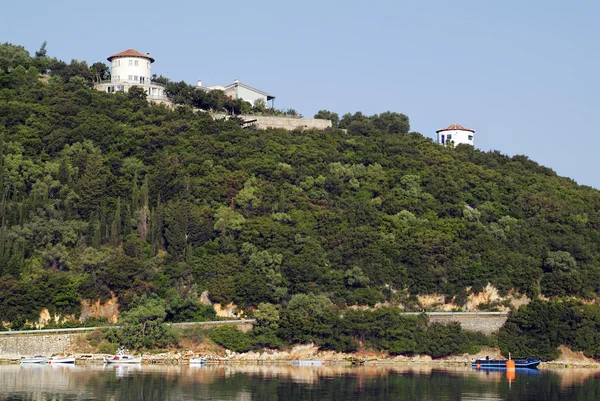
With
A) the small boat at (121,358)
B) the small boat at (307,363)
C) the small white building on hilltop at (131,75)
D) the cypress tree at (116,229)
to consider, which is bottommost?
the small boat at (307,363)

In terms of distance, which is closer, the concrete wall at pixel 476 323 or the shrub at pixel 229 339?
the shrub at pixel 229 339

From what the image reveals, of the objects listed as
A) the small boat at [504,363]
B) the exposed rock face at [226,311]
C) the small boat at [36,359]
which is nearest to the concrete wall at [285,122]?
the exposed rock face at [226,311]

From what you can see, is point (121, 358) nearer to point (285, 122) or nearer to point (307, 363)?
point (307, 363)

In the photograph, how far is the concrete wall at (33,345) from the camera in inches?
2963

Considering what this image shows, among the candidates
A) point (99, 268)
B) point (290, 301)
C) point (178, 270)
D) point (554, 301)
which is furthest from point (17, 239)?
A: point (554, 301)

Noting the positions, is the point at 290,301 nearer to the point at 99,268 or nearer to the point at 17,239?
the point at 99,268

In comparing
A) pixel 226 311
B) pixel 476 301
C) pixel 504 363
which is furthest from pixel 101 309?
pixel 504 363

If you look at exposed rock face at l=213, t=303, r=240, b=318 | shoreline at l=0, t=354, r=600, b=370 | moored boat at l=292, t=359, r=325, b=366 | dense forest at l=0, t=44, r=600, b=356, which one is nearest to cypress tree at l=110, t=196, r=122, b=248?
dense forest at l=0, t=44, r=600, b=356

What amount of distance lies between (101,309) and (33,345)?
20.8 ft

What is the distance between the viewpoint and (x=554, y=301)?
275ft

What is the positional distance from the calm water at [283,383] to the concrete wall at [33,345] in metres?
2.62

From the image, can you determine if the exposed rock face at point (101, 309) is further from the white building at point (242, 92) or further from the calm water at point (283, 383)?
the white building at point (242, 92)

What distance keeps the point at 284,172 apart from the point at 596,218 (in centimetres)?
2828

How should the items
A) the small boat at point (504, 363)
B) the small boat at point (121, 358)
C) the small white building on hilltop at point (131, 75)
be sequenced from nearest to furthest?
the small boat at point (121, 358)
the small boat at point (504, 363)
the small white building on hilltop at point (131, 75)
